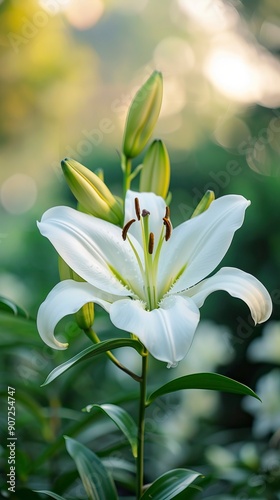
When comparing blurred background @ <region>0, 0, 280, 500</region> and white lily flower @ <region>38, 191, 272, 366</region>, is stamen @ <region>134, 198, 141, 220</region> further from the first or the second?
blurred background @ <region>0, 0, 280, 500</region>

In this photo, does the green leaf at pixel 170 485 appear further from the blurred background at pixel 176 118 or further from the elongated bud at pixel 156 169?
the blurred background at pixel 176 118

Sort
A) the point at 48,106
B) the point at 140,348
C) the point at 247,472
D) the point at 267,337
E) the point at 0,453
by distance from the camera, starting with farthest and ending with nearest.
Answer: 1. the point at 48,106
2. the point at 267,337
3. the point at 247,472
4. the point at 0,453
5. the point at 140,348

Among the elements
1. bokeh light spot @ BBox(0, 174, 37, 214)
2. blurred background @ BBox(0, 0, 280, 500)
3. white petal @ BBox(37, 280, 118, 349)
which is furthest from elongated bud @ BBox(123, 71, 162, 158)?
bokeh light spot @ BBox(0, 174, 37, 214)

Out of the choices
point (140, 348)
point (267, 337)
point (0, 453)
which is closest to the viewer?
point (140, 348)

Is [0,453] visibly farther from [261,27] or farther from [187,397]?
[261,27]

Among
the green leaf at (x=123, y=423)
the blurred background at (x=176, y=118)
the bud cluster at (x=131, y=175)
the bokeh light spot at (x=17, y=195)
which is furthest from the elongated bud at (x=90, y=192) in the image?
the bokeh light spot at (x=17, y=195)

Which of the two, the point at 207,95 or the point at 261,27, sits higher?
the point at 261,27

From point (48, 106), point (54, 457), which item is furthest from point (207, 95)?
point (54, 457)
